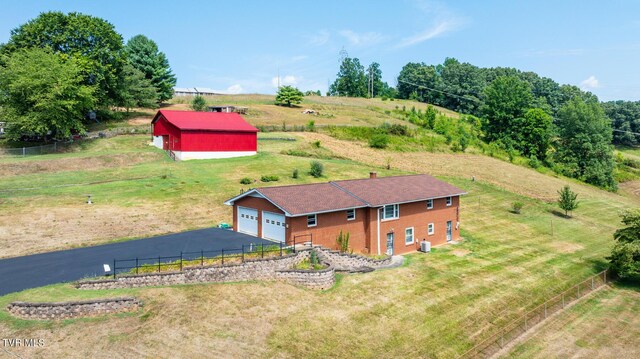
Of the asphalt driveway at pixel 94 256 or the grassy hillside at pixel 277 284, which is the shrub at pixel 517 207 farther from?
the asphalt driveway at pixel 94 256

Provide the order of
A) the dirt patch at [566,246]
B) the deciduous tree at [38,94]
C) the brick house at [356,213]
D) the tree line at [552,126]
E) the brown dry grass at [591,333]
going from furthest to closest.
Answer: the tree line at [552,126]
the deciduous tree at [38,94]
the dirt patch at [566,246]
the brick house at [356,213]
the brown dry grass at [591,333]

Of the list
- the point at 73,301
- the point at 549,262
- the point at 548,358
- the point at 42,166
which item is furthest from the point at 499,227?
the point at 42,166

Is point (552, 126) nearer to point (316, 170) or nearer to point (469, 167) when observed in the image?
point (469, 167)

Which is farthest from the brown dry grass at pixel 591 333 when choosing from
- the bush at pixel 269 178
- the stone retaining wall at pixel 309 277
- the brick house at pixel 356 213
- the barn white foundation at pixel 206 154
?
the barn white foundation at pixel 206 154

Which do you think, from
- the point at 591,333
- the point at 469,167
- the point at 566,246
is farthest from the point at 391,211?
the point at 469,167

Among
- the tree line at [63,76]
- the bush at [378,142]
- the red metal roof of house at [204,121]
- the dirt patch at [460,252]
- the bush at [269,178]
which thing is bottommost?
the dirt patch at [460,252]

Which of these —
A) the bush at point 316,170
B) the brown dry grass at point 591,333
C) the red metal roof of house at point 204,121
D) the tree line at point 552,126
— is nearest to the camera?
the brown dry grass at point 591,333
